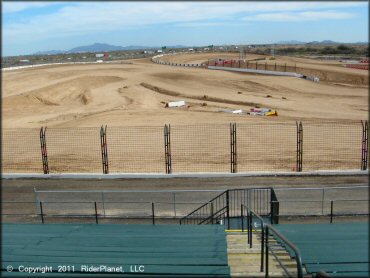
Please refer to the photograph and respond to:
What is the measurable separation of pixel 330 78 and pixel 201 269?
63539 millimetres

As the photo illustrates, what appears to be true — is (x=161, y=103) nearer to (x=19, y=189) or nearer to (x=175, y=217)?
(x=19, y=189)

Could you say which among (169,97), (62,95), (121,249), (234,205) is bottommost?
(234,205)

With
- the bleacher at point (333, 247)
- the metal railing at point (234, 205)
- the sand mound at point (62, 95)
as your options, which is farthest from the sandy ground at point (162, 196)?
the sand mound at point (62, 95)

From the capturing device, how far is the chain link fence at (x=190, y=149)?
69.8 ft

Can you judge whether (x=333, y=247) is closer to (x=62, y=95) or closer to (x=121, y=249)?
(x=121, y=249)

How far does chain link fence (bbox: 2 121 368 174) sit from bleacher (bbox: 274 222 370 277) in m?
9.13

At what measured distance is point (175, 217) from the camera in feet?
44.8

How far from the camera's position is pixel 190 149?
24688 millimetres

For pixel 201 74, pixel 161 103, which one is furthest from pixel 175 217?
pixel 201 74

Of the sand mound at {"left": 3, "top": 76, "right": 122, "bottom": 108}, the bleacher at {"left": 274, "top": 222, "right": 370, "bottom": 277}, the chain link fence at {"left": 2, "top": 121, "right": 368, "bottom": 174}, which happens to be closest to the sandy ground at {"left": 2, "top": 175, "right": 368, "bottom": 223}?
the chain link fence at {"left": 2, "top": 121, "right": 368, "bottom": 174}

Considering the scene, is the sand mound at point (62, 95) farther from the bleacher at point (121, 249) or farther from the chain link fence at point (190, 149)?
the bleacher at point (121, 249)

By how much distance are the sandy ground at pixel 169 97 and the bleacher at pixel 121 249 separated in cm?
2338

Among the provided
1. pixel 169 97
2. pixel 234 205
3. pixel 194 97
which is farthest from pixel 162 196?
pixel 169 97

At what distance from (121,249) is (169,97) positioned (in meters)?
42.4
